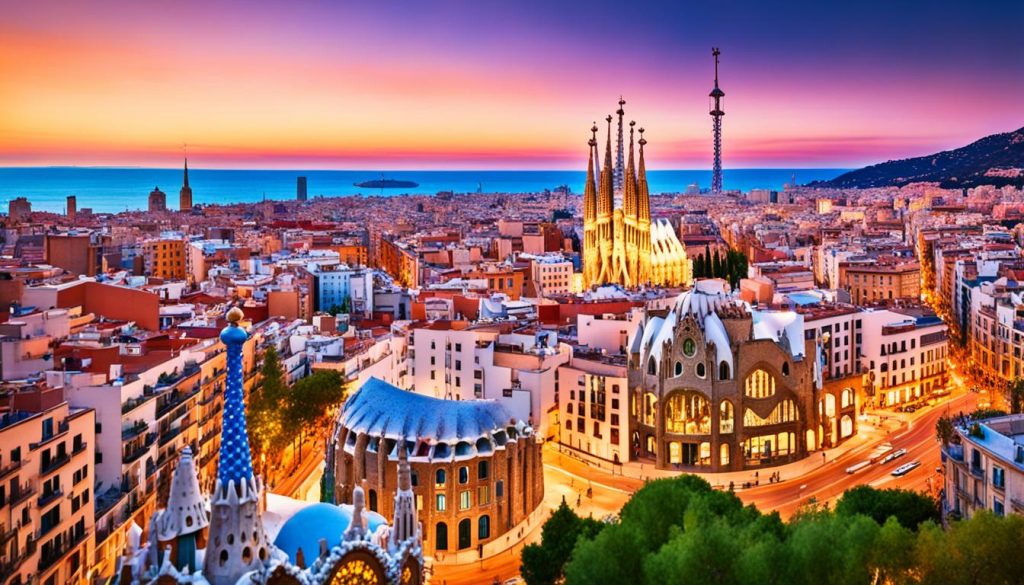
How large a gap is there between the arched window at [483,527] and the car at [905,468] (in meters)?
16.7

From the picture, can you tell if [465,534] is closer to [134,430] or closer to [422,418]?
[422,418]

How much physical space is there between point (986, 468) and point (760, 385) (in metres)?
16.3

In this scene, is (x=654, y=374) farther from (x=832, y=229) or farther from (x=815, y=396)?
(x=832, y=229)

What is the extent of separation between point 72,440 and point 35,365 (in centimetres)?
812

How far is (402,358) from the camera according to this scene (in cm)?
5062

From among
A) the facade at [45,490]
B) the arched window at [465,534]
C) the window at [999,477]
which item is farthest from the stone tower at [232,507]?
the window at [999,477]

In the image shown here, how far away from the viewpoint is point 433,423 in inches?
1325

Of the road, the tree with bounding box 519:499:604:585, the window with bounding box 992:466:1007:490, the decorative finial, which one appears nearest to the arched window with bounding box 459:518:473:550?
the road

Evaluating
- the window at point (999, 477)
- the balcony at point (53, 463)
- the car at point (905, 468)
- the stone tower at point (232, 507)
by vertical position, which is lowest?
the car at point (905, 468)

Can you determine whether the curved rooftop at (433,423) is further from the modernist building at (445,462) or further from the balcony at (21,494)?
the balcony at (21,494)

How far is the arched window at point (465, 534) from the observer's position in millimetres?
33094

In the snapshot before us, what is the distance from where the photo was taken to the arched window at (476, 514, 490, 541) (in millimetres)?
33375

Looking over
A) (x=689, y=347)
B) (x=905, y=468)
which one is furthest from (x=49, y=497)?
(x=905, y=468)

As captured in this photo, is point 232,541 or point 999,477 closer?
point 232,541
